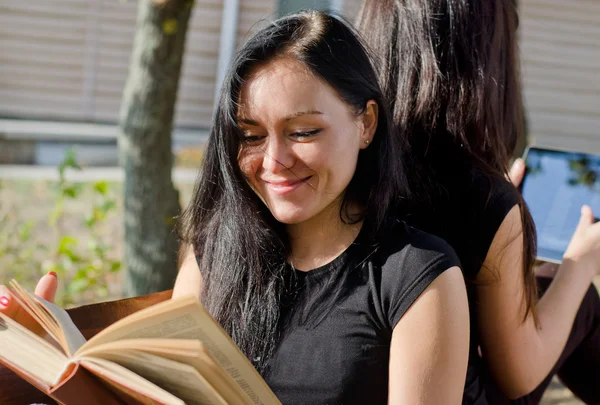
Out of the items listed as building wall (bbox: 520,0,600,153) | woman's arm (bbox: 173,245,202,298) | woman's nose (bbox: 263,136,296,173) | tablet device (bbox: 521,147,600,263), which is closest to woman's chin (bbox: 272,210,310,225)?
woman's nose (bbox: 263,136,296,173)

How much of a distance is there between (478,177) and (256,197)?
0.55 m

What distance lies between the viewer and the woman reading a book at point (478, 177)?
1954 mm

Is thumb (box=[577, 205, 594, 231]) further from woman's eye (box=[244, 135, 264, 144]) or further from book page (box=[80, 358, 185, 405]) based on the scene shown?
book page (box=[80, 358, 185, 405])

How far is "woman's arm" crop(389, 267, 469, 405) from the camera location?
1.60 m

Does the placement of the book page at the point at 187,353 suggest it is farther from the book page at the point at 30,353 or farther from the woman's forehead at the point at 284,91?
the woman's forehead at the point at 284,91

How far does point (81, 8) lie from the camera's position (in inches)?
315

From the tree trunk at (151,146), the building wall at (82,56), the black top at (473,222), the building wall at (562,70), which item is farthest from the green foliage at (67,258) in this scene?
the building wall at (562,70)

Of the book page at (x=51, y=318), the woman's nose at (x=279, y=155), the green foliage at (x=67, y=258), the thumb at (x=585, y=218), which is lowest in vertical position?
the green foliage at (x=67, y=258)

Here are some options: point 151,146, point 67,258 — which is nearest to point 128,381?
point 151,146

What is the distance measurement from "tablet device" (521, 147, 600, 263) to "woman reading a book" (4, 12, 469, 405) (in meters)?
0.70

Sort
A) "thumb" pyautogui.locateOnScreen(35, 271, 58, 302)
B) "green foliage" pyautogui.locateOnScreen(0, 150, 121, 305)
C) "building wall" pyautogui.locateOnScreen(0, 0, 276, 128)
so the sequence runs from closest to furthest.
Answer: "thumb" pyautogui.locateOnScreen(35, 271, 58, 302)
"green foliage" pyautogui.locateOnScreen(0, 150, 121, 305)
"building wall" pyautogui.locateOnScreen(0, 0, 276, 128)

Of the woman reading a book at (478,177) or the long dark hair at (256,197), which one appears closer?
the long dark hair at (256,197)

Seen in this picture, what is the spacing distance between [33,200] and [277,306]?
4449 millimetres

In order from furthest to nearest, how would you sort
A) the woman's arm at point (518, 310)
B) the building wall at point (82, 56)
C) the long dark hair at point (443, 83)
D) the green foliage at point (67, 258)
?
the building wall at point (82, 56), the green foliage at point (67, 258), the long dark hair at point (443, 83), the woman's arm at point (518, 310)
